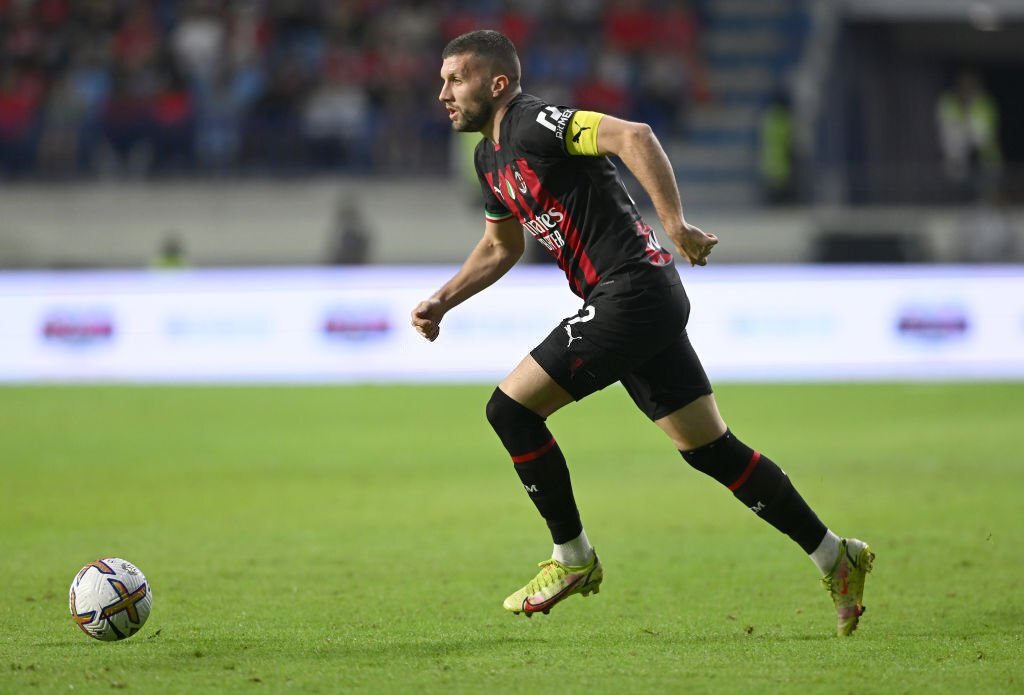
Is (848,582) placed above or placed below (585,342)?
below

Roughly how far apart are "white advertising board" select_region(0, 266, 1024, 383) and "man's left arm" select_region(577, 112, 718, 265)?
1179 centimetres

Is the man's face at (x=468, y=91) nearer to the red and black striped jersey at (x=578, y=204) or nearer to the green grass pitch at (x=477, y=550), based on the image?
the red and black striped jersey at (x=578, y=204)

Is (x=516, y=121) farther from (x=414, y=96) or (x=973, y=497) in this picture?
(x=414, y=96)

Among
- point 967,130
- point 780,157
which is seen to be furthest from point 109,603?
point 967,130

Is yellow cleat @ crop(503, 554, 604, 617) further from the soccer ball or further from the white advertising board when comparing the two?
the white advertising board

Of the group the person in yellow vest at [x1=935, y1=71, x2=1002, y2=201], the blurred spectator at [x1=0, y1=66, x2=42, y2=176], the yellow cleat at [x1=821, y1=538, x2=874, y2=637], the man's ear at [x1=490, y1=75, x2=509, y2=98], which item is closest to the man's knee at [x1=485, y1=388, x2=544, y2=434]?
the man's ear at [x1=490, y1=75, x2=509, y2=98]

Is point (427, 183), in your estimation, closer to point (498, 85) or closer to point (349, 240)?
point (349, 240)

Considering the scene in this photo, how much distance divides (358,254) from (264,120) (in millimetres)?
3785

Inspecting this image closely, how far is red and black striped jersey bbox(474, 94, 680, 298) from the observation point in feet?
18.7

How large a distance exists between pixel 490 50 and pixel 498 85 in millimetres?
147

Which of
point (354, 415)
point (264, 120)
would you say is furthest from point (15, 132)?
point (354, 415)

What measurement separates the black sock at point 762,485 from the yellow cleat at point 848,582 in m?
0.13

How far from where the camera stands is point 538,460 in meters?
5.87

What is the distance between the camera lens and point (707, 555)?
782 centimetres
